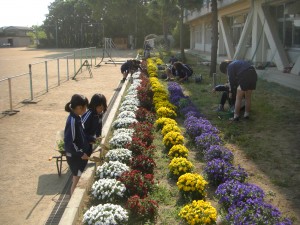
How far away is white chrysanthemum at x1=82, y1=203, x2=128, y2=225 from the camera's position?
3.96 m

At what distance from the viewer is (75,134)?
16.9 ft

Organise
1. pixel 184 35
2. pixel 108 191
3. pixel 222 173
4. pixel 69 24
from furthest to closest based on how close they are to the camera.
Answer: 1. pixel 69 24
2. pixel 184 35
3. pixel 222 173
4. pixel 108 191

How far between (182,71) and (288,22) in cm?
659

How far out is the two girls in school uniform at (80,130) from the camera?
5066mm

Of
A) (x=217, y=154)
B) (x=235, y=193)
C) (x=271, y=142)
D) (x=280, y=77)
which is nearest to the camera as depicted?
(x=235, y=193)

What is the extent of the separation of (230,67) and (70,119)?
4900mm

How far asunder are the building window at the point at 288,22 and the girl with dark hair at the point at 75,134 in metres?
13.9

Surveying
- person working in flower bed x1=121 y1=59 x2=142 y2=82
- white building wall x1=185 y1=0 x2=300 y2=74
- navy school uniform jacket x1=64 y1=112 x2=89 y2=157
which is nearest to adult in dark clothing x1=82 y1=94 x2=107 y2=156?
navy school uniform jacket x1=64 y1=112 x2=89 y2=157

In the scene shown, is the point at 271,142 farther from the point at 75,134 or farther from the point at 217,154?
the point at 75,134

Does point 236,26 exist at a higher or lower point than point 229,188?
higher

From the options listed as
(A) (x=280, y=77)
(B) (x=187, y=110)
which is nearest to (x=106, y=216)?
(B) (x=187, y=110)

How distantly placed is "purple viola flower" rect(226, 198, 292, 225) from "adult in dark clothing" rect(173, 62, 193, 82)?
11.7 metres

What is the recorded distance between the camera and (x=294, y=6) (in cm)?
1628

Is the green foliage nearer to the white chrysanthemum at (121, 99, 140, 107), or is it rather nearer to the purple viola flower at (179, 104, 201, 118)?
the white chrysanthemum at (121, 99, 140, 107)
